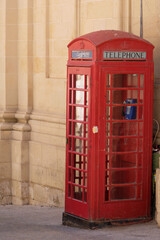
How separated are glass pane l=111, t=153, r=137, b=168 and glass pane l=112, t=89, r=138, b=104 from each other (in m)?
0.65

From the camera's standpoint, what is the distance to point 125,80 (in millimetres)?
7828

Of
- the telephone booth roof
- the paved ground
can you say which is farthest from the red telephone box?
the paved ground

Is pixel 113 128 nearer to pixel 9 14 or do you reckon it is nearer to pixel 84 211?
pixel 84 211

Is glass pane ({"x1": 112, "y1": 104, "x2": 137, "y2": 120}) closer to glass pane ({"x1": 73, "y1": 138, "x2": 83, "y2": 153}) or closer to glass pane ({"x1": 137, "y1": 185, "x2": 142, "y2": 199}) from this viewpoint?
glass pane ({"x1": 73, "y1": 138, "x2": 83, "y2": 153})

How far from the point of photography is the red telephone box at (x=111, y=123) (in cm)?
770

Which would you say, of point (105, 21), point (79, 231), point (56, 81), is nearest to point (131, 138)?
point (79, 231)

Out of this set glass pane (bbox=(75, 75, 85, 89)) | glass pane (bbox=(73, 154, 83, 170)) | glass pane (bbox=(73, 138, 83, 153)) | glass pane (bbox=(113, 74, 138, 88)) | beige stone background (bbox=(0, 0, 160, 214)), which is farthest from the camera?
beige stone background (bbox=(0, 0, 160, 214))

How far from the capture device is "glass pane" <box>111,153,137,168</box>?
7.91 metres

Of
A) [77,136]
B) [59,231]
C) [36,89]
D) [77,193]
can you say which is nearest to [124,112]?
[77,136]

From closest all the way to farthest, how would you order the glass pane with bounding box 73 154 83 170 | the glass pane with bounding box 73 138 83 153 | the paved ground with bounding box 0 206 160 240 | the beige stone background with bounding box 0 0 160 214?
1. the paved ground with bounding box 0 206 160 240
2. the glass pane with bounding box 73 138 83 153
3. the glass pane with bounding box 73 154 83 170
4. the beige stone background with bounding box 0 0 160 214

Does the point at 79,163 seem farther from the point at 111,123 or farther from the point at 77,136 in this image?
the point at 111,123

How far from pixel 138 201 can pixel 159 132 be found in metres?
1.05

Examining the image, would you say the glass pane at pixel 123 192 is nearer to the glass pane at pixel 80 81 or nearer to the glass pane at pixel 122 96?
the glass pane at pixel 122 96

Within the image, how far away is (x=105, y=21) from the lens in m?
9.73
